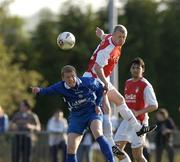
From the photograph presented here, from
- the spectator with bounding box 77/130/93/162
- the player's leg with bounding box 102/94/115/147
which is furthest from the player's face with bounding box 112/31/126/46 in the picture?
the spectator with bounding box 77/130/93/162

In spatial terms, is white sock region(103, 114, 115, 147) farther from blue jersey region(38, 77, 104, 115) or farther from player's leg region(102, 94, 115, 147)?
blue jersey region(38, 77, 104, 115)

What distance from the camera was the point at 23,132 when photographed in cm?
2500

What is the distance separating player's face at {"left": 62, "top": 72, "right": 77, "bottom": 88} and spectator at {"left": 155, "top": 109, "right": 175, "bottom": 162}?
9.20m

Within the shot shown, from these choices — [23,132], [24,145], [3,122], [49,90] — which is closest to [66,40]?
[49,90]

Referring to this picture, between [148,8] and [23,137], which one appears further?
[148,8]

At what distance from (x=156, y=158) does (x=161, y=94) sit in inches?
1301

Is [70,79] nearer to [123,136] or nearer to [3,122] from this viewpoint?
[123,136]

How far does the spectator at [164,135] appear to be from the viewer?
85.8 ft

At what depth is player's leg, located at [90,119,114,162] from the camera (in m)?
17.1

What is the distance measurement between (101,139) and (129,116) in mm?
1275

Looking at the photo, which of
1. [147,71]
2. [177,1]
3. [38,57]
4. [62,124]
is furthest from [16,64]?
[62,124]

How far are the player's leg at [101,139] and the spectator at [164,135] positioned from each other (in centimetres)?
883

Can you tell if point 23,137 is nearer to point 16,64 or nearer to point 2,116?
point 2,116

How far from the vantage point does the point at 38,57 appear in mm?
58469
